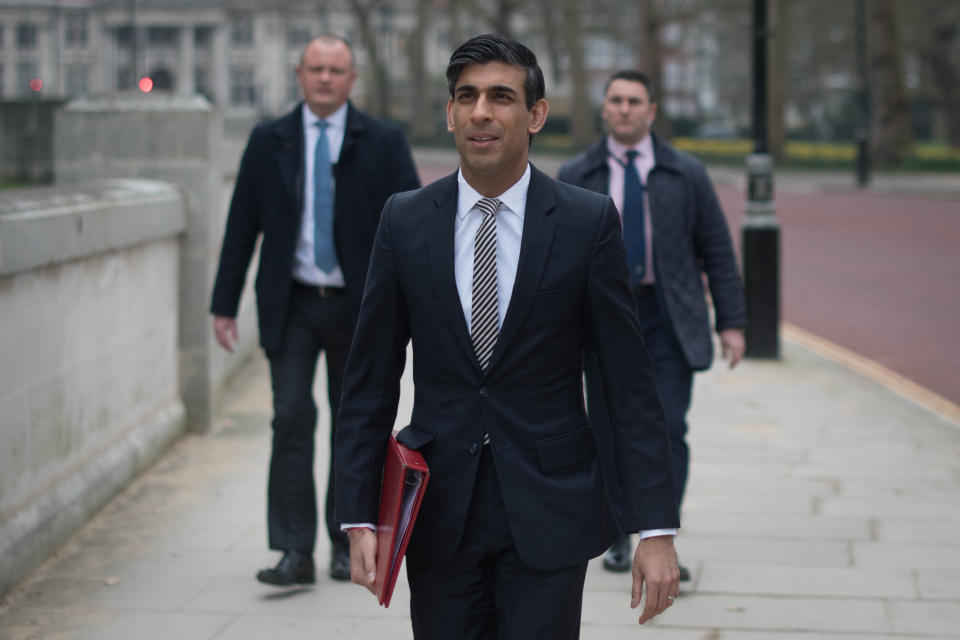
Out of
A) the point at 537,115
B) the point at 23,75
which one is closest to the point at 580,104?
the point at 537,115

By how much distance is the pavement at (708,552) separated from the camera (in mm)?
4953

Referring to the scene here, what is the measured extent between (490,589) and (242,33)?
406 feet

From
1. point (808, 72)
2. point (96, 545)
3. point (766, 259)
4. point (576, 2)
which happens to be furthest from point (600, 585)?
point (808, 72)

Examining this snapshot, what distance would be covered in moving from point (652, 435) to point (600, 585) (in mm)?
2606

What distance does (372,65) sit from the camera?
72.6 m

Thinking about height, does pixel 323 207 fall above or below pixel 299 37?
below

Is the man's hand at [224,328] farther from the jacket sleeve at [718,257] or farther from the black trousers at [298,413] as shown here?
the jacket sleeve at [718,257]

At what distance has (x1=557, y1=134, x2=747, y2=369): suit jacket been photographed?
5.59 meters

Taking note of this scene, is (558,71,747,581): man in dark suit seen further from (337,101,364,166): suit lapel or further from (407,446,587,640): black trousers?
(407,446,587,640): black trousers

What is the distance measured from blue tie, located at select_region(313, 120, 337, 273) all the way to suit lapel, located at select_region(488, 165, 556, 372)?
2.52 metres

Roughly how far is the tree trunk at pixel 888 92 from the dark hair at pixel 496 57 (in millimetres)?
39563

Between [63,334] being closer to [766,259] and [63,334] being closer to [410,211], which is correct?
[410,211]

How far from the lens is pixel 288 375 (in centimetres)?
547

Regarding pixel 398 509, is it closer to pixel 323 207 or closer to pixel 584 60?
pixel 323 207
